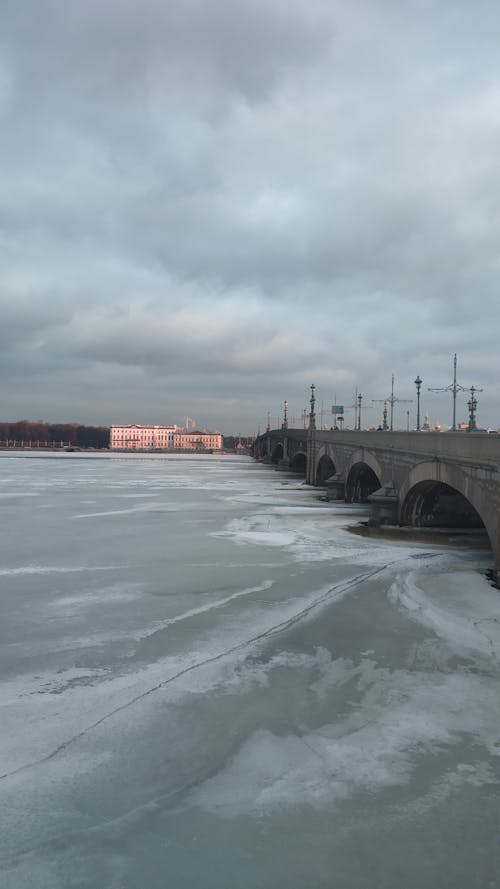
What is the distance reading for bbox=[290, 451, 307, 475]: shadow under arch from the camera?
85.7 m

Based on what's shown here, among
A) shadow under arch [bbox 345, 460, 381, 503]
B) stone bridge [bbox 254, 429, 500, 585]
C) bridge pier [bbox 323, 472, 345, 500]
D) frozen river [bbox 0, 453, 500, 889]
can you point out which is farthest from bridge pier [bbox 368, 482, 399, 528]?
bridge pier [bbox 323, 472, 345, 500]

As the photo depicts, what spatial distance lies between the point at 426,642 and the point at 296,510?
23.7 meters

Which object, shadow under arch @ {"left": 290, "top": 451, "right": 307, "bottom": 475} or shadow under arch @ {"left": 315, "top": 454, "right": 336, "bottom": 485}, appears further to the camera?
shadow under arch @ {"left": 290, "top": 451, "right": 307, "bottom": 475}

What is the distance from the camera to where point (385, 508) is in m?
27.4

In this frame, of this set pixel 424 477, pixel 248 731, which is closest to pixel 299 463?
pixel 424 477

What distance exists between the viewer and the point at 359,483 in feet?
139

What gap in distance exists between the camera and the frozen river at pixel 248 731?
520 cm

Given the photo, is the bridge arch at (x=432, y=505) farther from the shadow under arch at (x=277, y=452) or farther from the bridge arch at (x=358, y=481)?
the shadow under arch at (x=277, y=452)

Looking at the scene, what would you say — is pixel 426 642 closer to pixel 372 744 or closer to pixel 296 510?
pixel 372 744

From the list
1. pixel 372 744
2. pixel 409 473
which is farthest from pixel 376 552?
pixel 372 744

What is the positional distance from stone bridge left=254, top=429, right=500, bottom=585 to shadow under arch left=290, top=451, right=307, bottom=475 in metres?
36.0

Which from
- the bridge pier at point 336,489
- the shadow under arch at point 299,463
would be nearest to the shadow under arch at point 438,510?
the bridge pier at point 336,489

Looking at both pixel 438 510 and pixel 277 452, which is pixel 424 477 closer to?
pixel 438 510

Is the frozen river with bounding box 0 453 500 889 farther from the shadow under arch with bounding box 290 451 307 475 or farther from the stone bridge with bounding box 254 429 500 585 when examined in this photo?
the shadow under arch with bounding box 290 451 307 475
